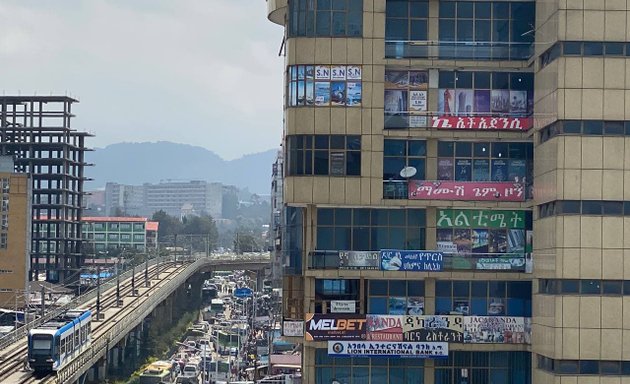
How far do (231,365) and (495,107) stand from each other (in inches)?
1965

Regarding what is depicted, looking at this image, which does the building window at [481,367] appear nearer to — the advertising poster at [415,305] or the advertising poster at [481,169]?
the advertising poster at [415,305]

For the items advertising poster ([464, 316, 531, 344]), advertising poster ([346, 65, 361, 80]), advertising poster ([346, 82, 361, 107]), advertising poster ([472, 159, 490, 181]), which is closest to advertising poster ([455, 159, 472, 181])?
advertising poster ([472, 159, 490, 181])

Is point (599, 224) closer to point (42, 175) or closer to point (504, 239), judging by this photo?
point (504, 239)

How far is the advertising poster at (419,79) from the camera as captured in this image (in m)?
50.5

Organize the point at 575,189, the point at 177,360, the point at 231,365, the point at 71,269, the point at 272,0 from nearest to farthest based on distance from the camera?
the point at 575,189
the point at 272,0
the point at 231,365
the point at 177,360
the point at 71,269

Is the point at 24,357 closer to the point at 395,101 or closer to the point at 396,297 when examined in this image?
the point at 396,297

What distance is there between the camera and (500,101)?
5066 centimetres

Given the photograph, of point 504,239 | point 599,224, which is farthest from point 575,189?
point 504,239

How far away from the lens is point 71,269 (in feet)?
502

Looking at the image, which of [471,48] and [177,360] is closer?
[471,48]

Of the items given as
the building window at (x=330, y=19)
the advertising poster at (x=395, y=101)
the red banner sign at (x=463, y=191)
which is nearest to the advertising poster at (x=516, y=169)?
the red banner sign at (x=463, y=191)

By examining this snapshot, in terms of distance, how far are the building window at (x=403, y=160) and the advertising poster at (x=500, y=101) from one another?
138 inches

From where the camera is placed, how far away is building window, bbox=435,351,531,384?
50438 mm

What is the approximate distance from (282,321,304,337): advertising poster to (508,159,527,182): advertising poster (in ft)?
37.4
